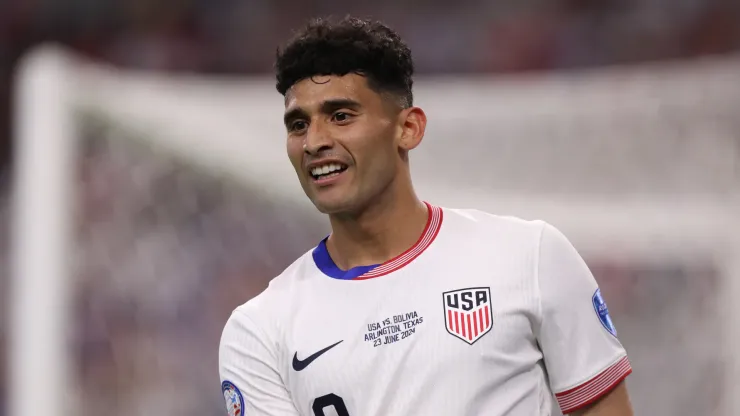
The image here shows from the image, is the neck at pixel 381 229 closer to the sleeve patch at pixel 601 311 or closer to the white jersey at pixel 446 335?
the white jersey at pixel 446 335

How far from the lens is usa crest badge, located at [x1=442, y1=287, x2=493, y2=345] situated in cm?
229

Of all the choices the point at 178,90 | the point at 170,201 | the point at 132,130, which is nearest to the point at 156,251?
the point at 170,201

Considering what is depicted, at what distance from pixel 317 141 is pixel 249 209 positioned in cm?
257

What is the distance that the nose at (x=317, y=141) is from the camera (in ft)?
7.71

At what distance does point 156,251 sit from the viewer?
463 cm

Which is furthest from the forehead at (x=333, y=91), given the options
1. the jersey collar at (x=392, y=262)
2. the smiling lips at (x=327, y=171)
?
the jersey collar at (x=392, y=262)

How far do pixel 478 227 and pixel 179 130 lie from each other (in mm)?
2521

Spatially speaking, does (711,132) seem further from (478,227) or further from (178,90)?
(478,227)

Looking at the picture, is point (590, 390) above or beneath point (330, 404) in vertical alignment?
beneath

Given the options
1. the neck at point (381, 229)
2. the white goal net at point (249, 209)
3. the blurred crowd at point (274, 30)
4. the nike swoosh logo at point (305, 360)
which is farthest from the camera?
the blurred crowd at point (274, 30)

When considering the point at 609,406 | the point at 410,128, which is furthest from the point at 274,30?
the point at 609,406

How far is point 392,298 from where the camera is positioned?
2.39 metres

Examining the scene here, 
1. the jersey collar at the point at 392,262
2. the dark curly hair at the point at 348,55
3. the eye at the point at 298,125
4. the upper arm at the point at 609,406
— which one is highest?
the dark curly hair at the point at 348,55

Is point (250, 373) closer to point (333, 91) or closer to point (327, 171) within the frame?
point (327, 171)
